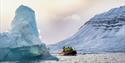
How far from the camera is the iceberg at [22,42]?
76.3 metres

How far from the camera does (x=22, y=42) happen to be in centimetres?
7612

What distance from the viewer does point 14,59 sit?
78.8 metres

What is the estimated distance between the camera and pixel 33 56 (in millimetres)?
79875

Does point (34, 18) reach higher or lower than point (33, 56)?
higher

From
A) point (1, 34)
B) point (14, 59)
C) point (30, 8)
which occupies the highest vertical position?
point (30, 8)

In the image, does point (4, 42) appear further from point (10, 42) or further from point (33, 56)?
point (33, 56)

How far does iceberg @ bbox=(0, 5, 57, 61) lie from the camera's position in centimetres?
7631

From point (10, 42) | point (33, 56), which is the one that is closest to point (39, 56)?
point (33, 56)

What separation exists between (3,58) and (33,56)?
20.6 ft

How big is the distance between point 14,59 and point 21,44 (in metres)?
4.37

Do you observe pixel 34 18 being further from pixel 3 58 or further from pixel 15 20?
pixel 3 58

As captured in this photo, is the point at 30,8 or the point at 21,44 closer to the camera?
the point at 21,44

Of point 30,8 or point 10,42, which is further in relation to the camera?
point 30,8

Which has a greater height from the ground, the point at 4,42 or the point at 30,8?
the point at 30,8
